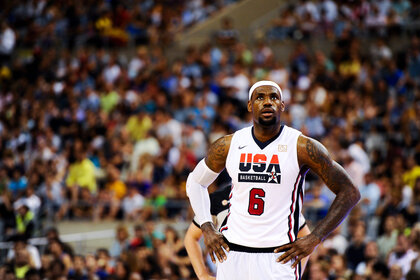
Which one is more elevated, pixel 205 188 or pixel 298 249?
pixel 205 188

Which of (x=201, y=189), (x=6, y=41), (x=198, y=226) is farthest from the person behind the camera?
(x=6, y=41)

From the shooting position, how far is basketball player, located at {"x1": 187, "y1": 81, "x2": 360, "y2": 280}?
5.27m

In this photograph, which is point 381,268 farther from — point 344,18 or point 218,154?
point 344,18

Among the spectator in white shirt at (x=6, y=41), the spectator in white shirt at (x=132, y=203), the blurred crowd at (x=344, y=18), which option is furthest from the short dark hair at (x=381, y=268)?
the spectator in white shirt at (x=6, y=41)

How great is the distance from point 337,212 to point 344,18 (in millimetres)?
14396

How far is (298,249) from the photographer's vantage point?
524 centimetres

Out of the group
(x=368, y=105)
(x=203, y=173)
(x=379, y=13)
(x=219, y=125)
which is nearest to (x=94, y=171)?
(x=219, y=125)

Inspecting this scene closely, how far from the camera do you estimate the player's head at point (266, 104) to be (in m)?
5.43

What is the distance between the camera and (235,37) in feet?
63.2

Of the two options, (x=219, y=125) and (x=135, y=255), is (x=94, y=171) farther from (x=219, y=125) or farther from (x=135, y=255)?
(x=135, y=255)

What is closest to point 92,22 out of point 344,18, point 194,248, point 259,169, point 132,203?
point 344,18

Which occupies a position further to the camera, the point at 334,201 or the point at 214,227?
the point at 214,227

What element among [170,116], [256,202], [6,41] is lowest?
[256,202]

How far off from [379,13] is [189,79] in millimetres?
5000
